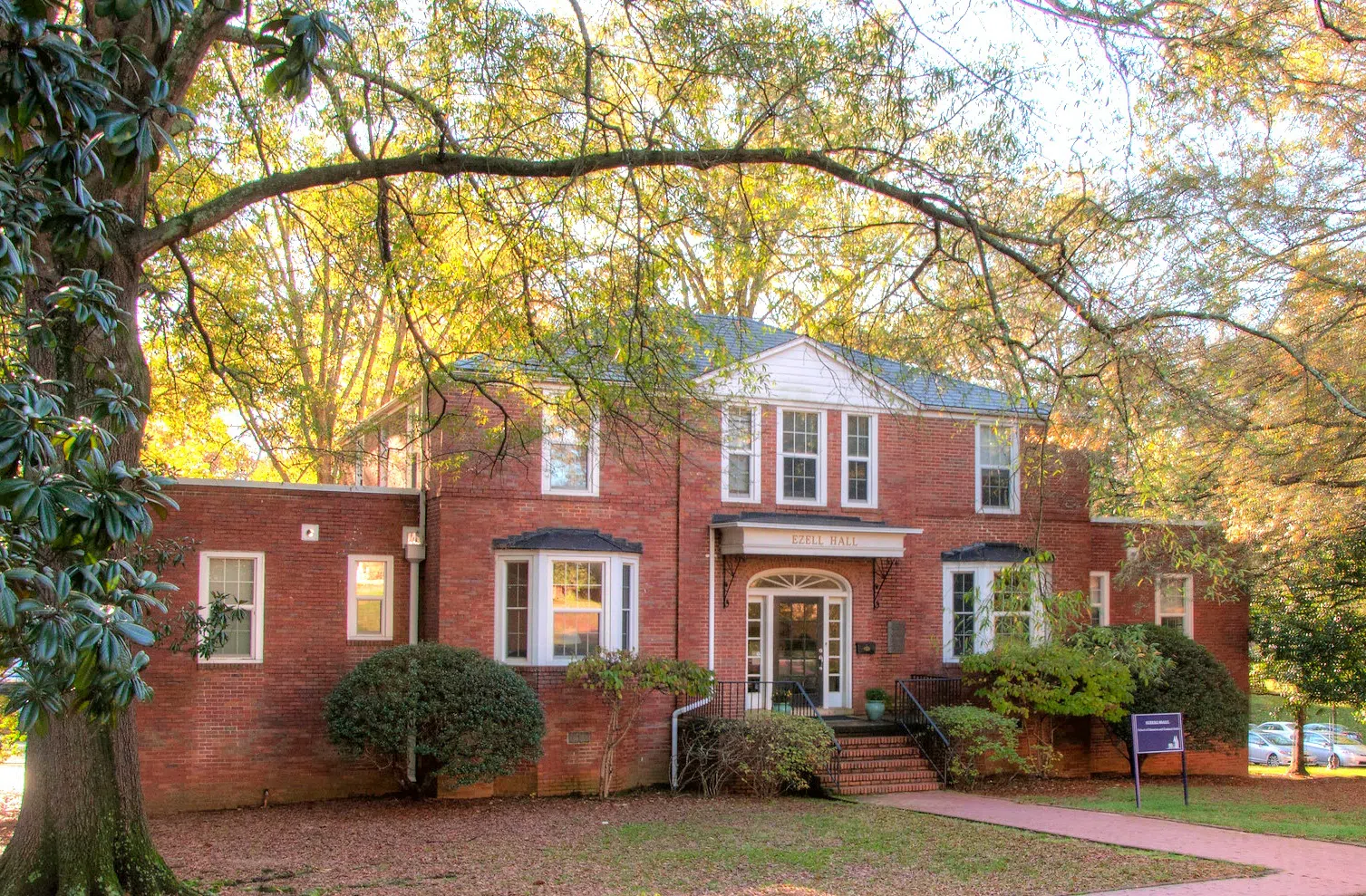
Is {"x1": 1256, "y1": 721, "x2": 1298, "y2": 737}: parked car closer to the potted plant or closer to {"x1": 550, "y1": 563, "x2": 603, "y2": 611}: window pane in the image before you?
the potted plant

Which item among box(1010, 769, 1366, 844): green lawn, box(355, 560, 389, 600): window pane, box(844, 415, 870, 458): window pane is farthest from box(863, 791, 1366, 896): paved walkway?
box(355, 560, 389, 600): window pane

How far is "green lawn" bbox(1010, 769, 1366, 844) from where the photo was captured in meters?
15.1

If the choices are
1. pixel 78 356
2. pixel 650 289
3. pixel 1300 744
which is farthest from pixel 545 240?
pixel 1300 744

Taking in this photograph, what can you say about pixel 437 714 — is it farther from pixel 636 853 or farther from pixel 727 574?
pixel 727 574

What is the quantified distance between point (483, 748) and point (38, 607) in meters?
12.4

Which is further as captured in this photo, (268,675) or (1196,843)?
(268,675)

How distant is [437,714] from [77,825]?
671 centimetres

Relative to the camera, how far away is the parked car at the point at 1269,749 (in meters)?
32.1

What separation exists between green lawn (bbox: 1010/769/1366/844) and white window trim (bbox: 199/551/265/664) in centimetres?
1113

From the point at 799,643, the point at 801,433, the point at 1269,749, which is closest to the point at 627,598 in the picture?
the point at 799,643

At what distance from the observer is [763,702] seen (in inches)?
765

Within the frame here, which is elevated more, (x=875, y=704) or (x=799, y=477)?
(x=799, y=477)

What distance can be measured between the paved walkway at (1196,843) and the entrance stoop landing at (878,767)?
0.32 metres

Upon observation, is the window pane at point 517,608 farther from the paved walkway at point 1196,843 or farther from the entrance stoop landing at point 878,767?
the paved walkway at point 1196,843
